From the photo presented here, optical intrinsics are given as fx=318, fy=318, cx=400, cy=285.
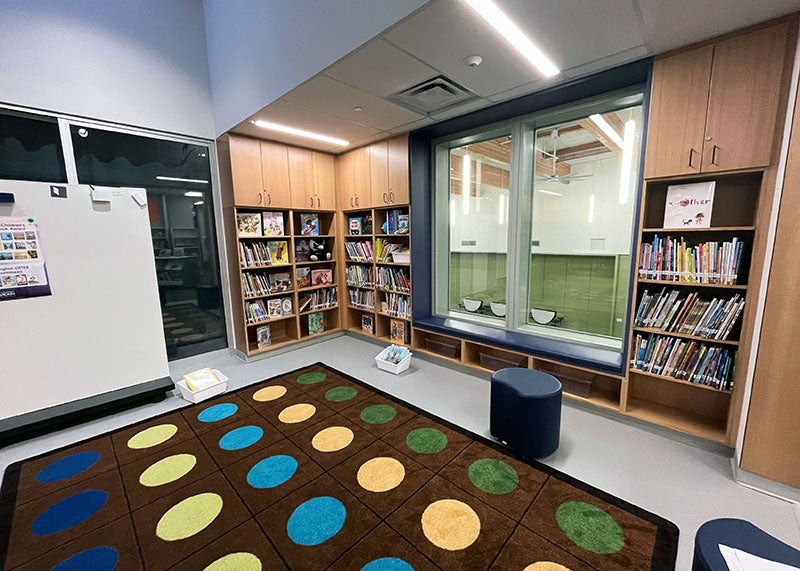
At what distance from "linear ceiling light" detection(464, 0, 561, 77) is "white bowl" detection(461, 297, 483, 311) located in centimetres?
244

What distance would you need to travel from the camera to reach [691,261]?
2.21 m

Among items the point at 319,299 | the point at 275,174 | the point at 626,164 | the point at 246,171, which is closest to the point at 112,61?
the point at 246,171

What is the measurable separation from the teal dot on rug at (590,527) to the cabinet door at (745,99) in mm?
2193

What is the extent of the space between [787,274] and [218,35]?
16.6ft

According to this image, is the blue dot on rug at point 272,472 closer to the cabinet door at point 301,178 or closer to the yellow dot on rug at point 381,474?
the yellow dot on rug at point 381,474

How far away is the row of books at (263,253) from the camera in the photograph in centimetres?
384

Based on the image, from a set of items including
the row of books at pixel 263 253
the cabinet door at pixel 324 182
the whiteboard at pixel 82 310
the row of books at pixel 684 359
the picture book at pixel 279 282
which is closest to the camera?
the row of books at pixel 684 359

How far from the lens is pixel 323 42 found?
2244 mm

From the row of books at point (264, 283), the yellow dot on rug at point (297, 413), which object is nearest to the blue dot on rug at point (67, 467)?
the yellow dot on rug at point (297, 413)

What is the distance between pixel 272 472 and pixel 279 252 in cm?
279

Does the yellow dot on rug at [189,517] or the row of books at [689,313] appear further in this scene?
the row of books at [689,313]

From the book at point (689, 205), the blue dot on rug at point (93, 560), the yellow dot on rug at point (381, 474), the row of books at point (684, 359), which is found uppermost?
the book at point (689, 205)

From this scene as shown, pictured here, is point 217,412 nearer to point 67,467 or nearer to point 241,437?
point 241,437

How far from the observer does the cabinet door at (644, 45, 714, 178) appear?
6.61 feet
